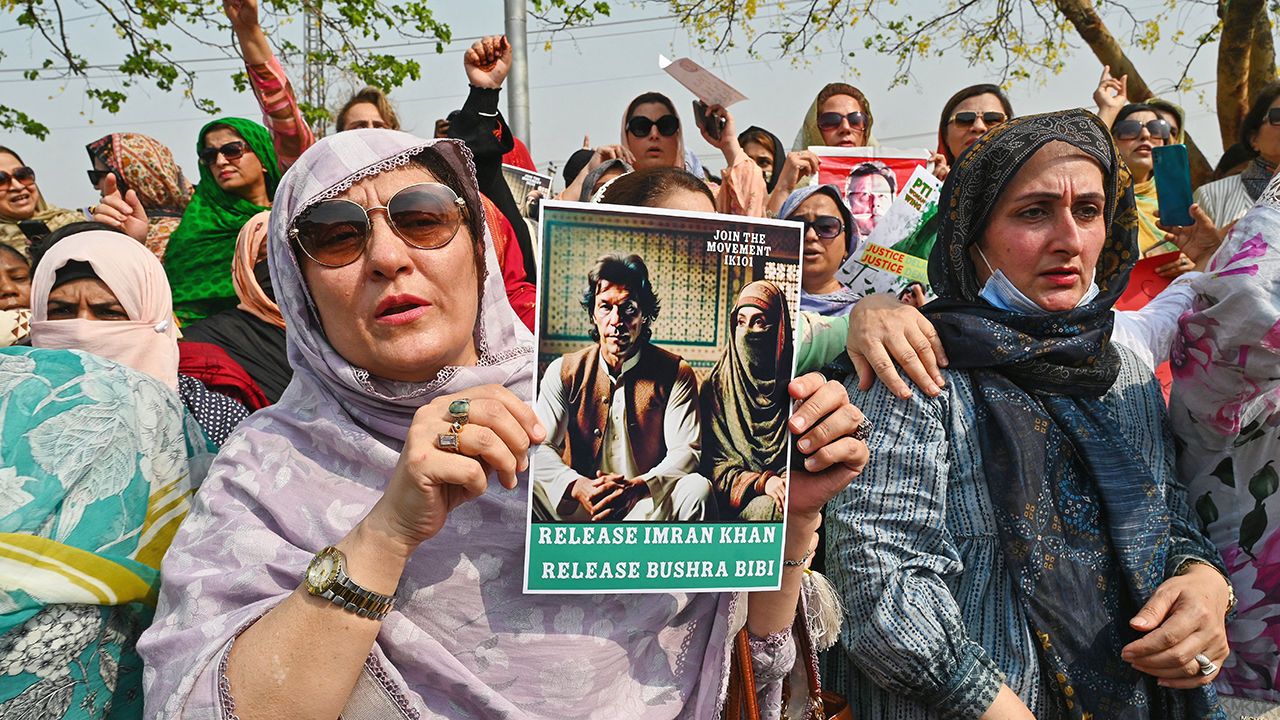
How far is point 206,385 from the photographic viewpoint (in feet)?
9.25

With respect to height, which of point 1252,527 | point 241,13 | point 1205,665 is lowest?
point 1205,665

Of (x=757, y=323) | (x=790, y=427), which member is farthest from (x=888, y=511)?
(x=757, y=323)

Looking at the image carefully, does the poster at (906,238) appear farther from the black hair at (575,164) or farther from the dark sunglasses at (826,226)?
the black hair at (575,164)

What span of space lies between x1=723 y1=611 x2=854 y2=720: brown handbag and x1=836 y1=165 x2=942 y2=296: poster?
6.14 feet

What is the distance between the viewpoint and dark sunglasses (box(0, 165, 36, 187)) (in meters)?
5.82

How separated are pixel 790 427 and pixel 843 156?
128 inches

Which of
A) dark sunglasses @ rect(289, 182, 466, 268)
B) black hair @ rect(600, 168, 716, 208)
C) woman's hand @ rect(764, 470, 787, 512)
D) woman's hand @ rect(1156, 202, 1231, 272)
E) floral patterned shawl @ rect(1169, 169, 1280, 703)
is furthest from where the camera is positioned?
woman's hand @ rect(1156, 202, 1231, 272)

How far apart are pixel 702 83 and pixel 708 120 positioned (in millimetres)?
205

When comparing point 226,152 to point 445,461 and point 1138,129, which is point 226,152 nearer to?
point 445,461

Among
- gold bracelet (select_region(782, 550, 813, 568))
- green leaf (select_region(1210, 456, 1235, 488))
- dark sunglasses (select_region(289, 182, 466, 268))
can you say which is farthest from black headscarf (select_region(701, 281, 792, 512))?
green leaf (select_region(1210, 456, 1235, 488))

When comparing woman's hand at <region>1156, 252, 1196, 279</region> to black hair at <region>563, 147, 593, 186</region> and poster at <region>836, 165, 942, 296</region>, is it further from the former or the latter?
black hair at <region>563, 147, 593, 186</region>

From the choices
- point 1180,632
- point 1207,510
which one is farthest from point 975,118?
point 1180,632

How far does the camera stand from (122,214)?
418 centimetres

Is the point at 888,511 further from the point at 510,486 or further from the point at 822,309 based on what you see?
the point at 822,309
